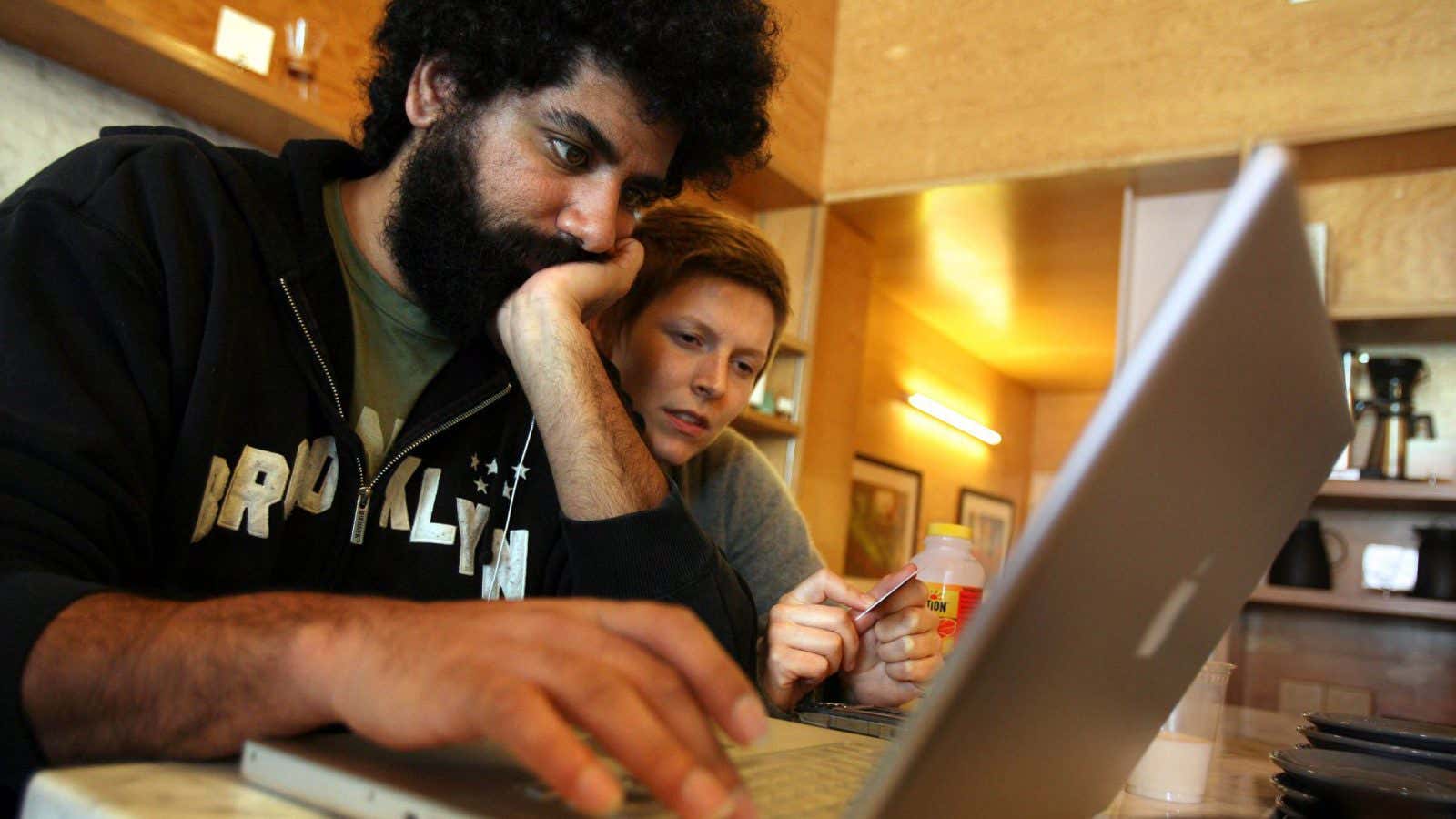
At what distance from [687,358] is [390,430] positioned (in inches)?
22.7

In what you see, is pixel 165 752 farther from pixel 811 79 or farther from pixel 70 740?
pixel 811 79

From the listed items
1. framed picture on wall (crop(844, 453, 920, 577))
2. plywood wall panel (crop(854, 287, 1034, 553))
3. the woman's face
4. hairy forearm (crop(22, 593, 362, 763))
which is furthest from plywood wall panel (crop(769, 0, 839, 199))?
hairy forearm (crop(22, 593, 362, 763))

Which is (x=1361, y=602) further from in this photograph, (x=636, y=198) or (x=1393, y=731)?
(x=636, y=198)

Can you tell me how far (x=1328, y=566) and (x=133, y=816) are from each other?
2.87 meters

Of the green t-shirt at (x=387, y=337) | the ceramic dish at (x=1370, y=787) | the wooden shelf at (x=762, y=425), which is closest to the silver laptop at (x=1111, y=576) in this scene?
the ceramic dish at (x=1370, y=787)

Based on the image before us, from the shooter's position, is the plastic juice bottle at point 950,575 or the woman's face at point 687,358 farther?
the woman's face at point 687,358

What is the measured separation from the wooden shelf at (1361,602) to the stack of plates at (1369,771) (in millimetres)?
1645

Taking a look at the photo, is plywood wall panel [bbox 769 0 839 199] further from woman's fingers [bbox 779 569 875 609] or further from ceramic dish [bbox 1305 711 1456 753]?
ceramic dish [bbox 1305 711 1456 753]

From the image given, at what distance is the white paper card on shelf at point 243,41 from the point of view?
6.04 feet

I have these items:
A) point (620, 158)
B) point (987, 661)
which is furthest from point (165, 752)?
point (620, 158)

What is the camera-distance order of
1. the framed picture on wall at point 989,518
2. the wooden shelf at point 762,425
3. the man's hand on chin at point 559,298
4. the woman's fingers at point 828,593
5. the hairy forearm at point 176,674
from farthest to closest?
1. the framed picture on wall at point 989,518
2. the wooden shelf at point 762,425
3. the man's hand on chin at point 559,298
4. the woman's fingers at point 828,593
5. the hairy forearm at point 176,674

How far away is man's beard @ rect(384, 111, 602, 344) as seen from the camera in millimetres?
1098

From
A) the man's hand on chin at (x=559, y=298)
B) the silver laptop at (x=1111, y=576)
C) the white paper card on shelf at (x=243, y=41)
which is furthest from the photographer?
A: the white paper card on shelf at (x=243, y=41)

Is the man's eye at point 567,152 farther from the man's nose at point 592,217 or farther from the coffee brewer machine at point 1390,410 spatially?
the coffee brewer machine at point 1390,410
